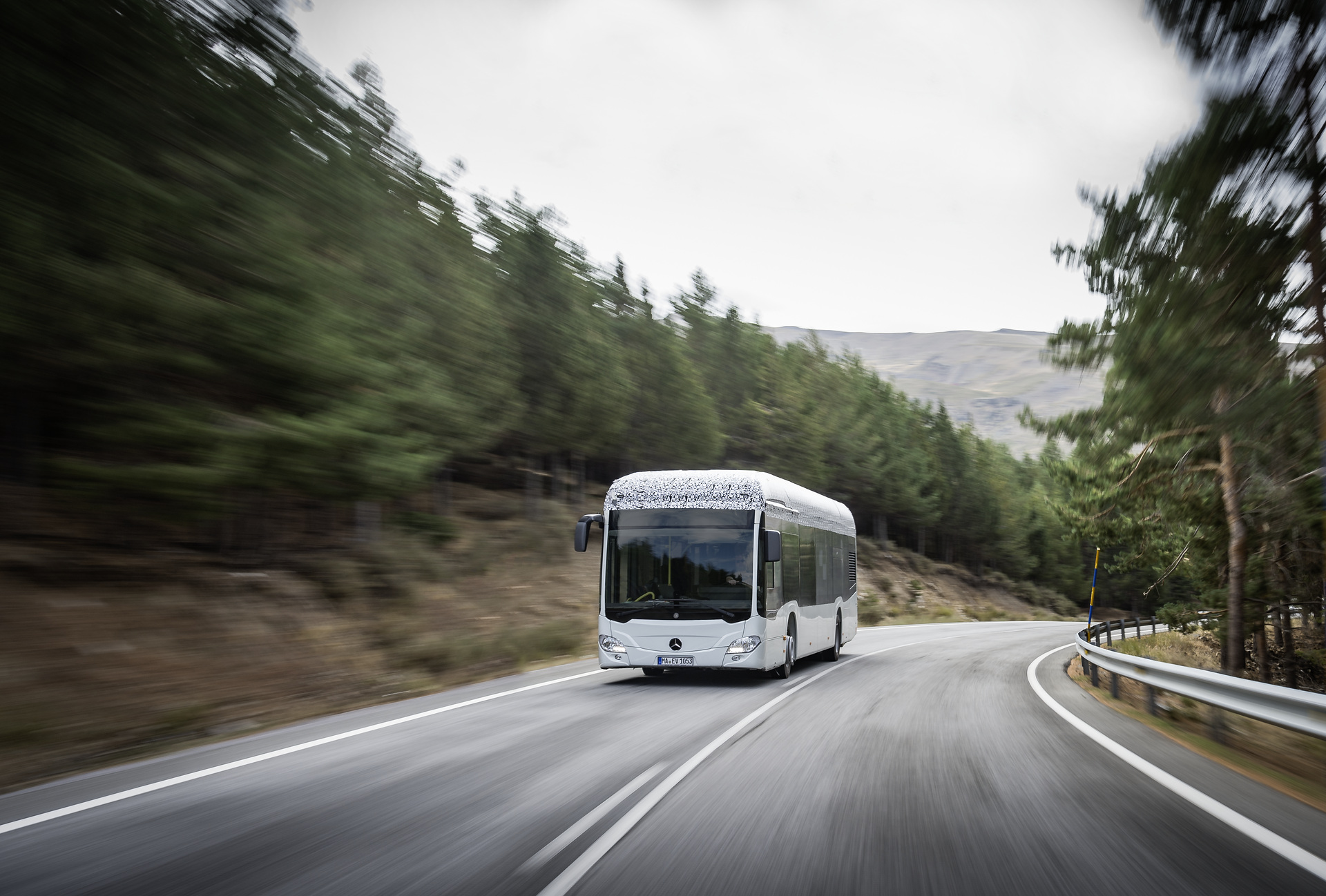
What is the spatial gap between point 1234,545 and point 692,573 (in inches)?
553

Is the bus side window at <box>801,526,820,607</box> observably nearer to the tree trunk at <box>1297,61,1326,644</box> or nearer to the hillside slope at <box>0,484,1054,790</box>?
the hillside slope at <box>0,484,1054,790</box>

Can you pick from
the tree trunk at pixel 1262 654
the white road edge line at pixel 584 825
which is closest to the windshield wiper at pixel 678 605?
the white road edge line at pixel 584 825

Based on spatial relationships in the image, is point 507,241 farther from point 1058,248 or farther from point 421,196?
point 1058,248

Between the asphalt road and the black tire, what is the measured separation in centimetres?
462

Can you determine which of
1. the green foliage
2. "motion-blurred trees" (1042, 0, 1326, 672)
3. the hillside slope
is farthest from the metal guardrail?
the green foliage

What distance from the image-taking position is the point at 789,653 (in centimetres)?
1595

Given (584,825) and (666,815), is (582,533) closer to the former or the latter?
(666,815)

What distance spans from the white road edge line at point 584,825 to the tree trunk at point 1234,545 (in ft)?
56.6

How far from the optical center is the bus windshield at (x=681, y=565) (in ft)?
46.2

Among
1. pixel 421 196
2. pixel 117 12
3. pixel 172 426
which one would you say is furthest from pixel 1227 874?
pixel 421 196

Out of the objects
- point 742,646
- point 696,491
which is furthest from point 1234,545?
point 696,491

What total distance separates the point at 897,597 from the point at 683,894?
59114 millimetres

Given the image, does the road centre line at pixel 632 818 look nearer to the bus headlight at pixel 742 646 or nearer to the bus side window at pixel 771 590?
the bus headlight at pixel 742 646

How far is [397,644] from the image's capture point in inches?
663
